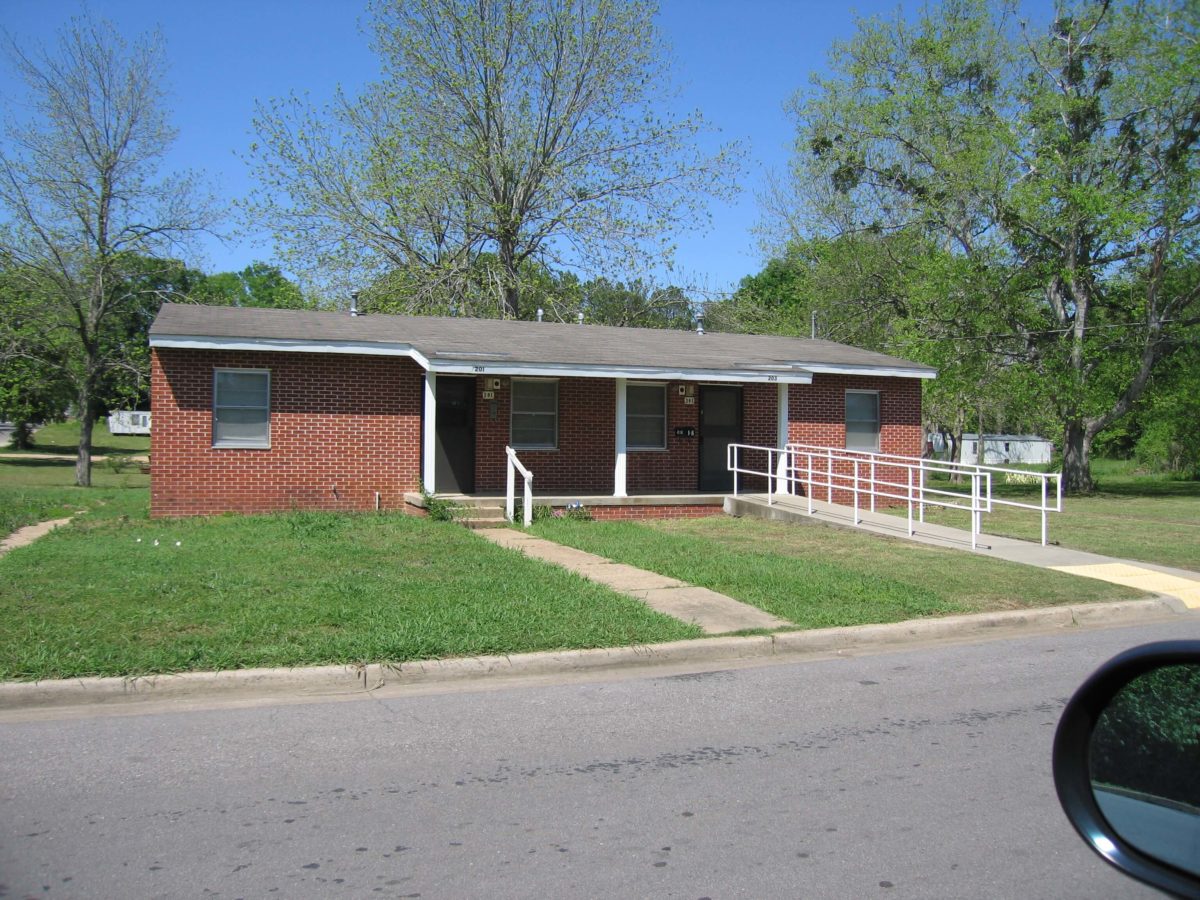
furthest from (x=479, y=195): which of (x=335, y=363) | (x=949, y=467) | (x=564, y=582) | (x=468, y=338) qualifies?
(x=564, y=582)

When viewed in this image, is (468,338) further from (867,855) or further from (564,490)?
(867,855)

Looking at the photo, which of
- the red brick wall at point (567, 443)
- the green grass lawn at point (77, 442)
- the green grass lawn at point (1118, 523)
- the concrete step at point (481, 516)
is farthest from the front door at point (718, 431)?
the green grass lawn at point (77, 442)

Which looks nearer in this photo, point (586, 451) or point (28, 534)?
point (28, 534)

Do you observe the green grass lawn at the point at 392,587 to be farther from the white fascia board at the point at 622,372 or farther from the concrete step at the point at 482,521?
the white fascia board at the point at 622,372

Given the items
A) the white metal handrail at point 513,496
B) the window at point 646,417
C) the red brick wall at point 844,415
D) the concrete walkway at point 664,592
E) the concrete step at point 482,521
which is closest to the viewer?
the concrete walkway at point 664,592

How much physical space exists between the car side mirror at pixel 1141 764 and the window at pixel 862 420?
18.1 m

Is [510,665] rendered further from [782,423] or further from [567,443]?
[782,423]

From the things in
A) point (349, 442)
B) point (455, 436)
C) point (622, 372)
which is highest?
point (622, 372)

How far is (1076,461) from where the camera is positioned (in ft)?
90.7

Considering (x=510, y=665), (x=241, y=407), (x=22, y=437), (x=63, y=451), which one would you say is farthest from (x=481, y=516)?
(x=63, y=451)

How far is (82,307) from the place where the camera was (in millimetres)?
26109

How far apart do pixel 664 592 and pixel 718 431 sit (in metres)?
9.69

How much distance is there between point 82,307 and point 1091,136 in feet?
85.5

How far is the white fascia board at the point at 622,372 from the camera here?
16125mm
